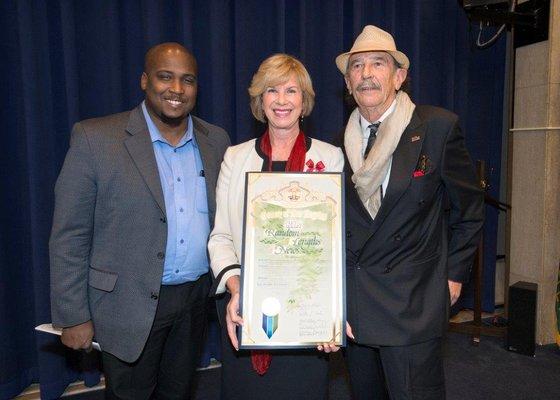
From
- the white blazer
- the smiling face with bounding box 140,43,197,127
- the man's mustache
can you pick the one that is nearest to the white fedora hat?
the man's mustache

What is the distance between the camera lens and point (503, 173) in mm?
4203

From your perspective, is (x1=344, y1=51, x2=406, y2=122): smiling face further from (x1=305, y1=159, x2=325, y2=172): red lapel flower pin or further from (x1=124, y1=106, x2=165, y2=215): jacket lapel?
(x1=124, y1=106, x2=165, y2=215): jacket lapel

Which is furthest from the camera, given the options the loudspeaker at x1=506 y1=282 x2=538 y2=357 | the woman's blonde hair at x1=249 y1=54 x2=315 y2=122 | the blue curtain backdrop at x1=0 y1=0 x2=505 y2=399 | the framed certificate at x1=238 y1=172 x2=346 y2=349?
the loudspeaker at x1=506 y1=282 x2=538 y2=357

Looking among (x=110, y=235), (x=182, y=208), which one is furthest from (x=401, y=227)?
(x=110, y=235)

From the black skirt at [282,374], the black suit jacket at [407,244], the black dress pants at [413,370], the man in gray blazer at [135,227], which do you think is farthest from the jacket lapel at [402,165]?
the man in gray blazer at [135,227]

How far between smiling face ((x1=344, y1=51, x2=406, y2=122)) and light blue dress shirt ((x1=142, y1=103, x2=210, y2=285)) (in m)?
0.73

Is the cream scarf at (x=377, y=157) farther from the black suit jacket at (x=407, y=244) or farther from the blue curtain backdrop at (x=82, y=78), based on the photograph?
the blue curtain backdrop at (x=82, y=78)

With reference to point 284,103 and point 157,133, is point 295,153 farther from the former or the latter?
point 157,133

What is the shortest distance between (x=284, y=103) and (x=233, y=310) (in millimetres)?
794

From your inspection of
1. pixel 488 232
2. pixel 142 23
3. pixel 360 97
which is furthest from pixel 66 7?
pixel 488 232

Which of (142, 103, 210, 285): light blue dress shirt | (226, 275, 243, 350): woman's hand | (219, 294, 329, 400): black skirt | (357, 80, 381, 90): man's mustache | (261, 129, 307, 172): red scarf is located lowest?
(219, 294, 329, 400): black skirt

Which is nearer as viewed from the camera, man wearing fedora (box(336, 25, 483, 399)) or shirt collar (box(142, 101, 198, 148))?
man wearing fedora (box(336, 25, 483, 399))

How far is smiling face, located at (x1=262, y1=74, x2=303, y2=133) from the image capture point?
1.82m

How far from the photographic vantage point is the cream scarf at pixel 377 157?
171cm
